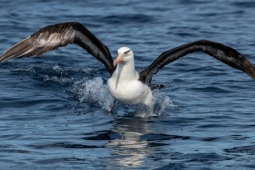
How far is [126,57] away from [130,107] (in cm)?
146

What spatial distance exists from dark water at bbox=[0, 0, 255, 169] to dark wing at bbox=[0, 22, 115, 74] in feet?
3.58

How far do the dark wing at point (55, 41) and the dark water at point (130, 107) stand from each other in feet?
3.58

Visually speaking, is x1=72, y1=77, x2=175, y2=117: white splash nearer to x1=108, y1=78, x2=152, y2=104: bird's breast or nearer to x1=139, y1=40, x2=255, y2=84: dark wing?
x1=108, y1=78, x2=152, y2=104: bird's breast

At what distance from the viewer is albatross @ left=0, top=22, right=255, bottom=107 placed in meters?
12.6

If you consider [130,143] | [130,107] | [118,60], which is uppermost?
[118,60]

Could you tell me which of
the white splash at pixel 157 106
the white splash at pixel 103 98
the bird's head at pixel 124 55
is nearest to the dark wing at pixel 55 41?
the bird's head at pixel 124 55

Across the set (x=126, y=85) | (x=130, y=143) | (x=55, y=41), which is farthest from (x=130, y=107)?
(x=130, y=143)

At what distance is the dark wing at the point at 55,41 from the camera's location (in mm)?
12008

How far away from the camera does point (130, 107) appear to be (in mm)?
14180

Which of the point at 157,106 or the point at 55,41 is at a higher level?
the point at 55,41

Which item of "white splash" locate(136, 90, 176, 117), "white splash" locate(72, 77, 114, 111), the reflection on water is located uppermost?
"white splash" locate(72, 77, 114, 111)

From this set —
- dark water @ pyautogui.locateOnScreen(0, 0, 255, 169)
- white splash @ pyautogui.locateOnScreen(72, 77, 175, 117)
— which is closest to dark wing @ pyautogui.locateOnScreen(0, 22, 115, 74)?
white splash @ pyautogui.locateOnScreen(72, 77, 175, 117)

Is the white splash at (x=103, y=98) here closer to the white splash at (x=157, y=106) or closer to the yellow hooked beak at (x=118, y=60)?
the white splash at (x=157, y=106)

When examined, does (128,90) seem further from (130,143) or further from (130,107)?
(130,143)
